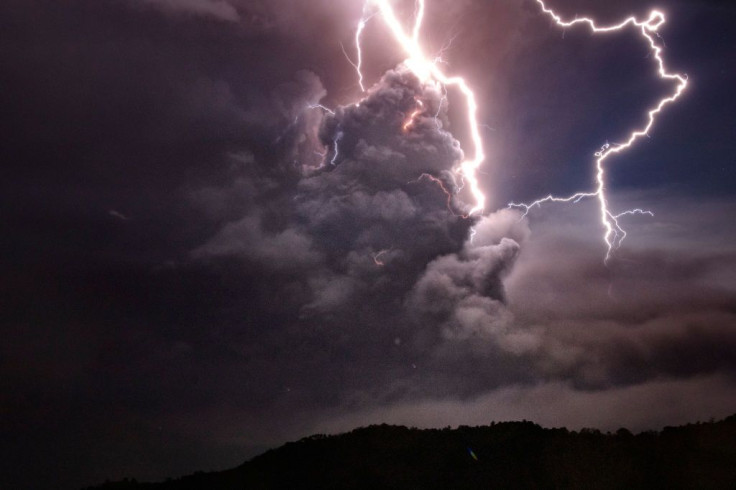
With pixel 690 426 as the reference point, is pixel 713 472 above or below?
below

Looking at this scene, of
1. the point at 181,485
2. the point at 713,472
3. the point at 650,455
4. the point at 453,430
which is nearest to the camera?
the point at 713,472

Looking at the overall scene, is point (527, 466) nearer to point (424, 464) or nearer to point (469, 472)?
point (469, 472)

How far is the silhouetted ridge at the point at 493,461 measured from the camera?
1881 centimetres

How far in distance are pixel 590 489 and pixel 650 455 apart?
222cm

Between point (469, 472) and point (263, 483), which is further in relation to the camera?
point (263, 483)

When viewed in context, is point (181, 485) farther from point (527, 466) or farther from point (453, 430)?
point (527, 466)

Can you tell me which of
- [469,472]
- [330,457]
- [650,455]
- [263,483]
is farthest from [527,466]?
[263,483]

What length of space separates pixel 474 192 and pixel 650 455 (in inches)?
436

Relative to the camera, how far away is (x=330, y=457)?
84.2ft

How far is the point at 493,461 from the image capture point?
2175 cm

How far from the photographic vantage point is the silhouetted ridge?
1881cm

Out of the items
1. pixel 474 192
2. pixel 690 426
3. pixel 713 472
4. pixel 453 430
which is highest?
pixel 474 192

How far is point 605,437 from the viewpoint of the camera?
20938 mm

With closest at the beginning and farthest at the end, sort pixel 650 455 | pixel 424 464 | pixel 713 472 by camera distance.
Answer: pixel 713 472 → pixel 650 455 → pixel 424 464
